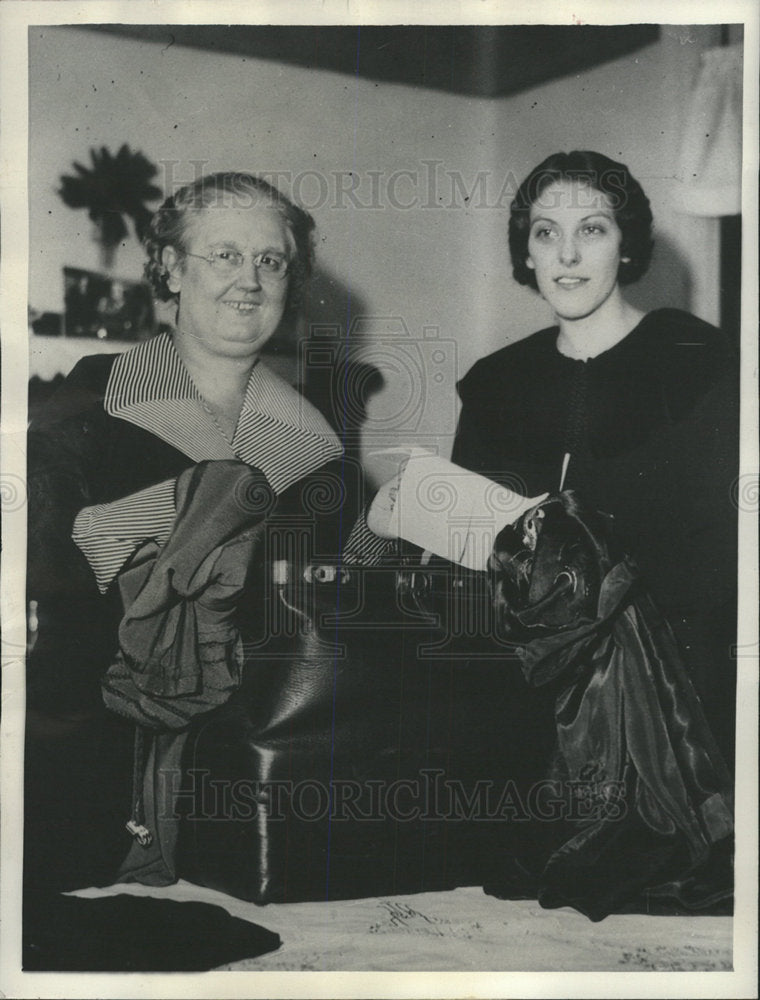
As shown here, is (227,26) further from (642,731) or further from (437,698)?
(642,731)

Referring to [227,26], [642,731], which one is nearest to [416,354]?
[227,26]

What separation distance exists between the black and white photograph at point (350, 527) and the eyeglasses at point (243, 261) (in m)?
0.01

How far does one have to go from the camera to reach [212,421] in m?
2.22

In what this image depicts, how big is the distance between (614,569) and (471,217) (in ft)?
3.12

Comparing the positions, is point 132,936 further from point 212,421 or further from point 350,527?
point 212,421

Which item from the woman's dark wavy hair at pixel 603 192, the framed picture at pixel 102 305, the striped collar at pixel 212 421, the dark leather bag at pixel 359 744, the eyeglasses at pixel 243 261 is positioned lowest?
the dark leather bag at pixel 359 744

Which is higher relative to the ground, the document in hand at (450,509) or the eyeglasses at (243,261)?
the eyeglasses at (243,261)

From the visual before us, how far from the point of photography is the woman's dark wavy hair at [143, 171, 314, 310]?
220 centimetres

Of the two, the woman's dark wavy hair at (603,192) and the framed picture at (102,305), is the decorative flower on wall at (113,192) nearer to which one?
the framed picture at (102,305)

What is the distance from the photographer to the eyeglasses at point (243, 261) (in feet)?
7.22

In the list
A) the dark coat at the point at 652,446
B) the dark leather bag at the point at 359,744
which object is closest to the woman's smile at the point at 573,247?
the dark coat at the point at 652,446

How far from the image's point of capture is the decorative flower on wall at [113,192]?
2.21 m

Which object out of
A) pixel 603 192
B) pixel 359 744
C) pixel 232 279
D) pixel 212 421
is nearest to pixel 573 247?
pixel 603 192

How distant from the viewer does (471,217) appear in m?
2.22
